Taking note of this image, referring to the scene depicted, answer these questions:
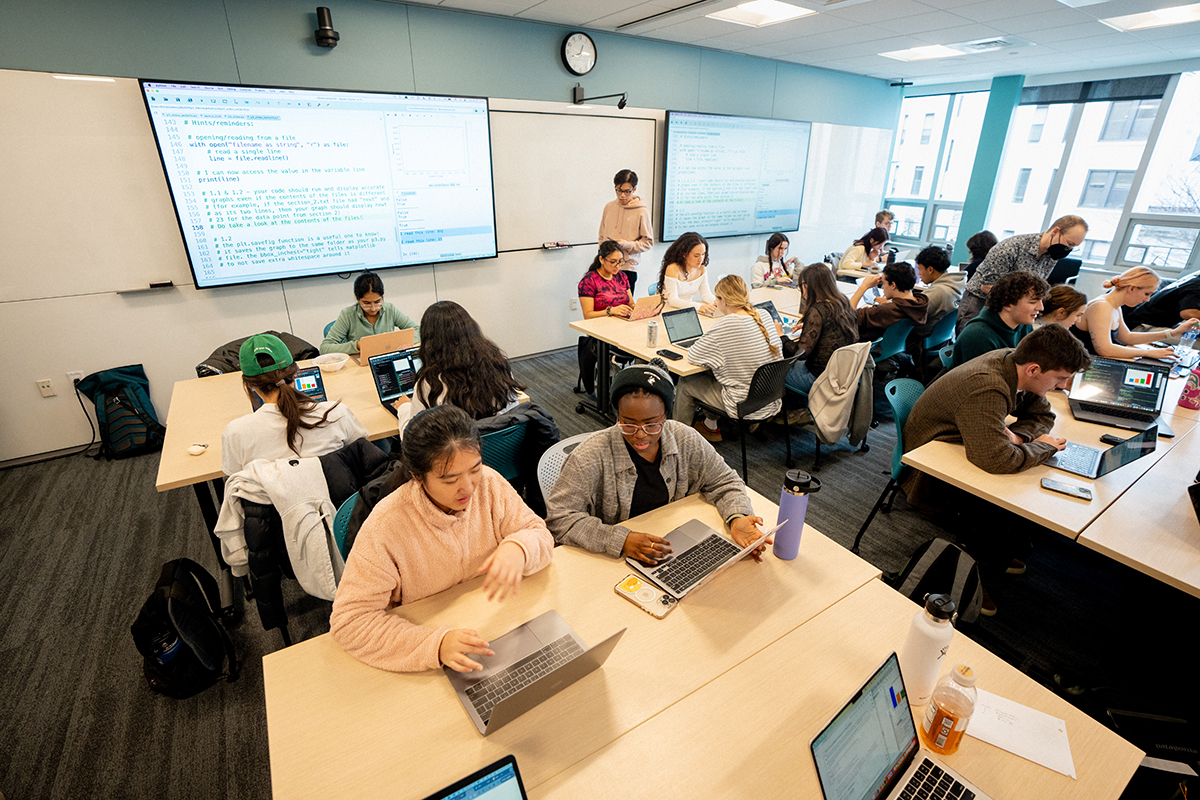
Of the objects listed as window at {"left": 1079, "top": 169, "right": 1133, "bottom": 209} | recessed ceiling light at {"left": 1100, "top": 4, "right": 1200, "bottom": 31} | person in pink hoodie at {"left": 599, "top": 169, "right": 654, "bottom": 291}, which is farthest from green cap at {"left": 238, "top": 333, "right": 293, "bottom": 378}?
window at {"left": 1079, "top": 169, "right": 1133, "bottom": 209}

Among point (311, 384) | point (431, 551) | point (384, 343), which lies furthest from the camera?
point (384, 343)

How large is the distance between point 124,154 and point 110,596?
2840 millimetres

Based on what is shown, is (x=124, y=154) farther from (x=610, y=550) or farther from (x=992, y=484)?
(x=992, y=484)

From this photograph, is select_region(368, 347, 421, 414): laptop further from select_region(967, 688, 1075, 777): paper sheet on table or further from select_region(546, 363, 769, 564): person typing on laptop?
select_region(967, 688, 1075, 777): paper sheet on table

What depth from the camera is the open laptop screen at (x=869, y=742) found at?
2.95 ft

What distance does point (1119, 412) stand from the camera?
257 cm

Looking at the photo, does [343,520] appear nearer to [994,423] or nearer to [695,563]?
[695,563]

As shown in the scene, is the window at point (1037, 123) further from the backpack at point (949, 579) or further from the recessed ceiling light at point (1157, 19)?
the backpack at point (949, 579)

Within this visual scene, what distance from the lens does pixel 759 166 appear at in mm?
6637

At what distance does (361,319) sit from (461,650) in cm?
295

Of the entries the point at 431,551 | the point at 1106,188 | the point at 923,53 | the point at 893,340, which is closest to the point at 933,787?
the point at 431,551

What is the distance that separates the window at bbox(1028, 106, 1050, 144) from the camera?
282 inches

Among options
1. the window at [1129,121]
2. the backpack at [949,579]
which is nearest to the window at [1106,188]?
the window at [1129,121]

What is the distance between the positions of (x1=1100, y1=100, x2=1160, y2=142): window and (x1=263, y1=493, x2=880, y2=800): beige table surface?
332 inches
